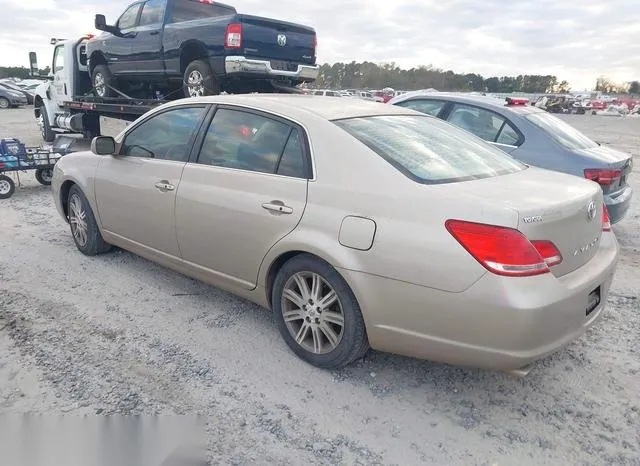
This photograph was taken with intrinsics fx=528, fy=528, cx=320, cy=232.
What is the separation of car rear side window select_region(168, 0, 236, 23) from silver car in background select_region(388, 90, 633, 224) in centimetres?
478

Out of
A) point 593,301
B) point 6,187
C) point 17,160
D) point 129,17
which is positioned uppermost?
point 129,17

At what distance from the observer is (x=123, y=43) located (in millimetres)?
9992

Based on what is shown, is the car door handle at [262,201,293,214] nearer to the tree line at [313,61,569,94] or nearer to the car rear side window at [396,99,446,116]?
the car rear side window at [396,99,446,116]

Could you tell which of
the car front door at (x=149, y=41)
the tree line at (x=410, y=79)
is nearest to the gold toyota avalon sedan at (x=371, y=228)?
the car front door at (x=149, y=41)

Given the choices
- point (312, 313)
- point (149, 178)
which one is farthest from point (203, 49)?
point (312, 313)

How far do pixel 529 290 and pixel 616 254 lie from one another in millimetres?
1150

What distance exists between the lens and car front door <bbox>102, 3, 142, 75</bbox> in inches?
385

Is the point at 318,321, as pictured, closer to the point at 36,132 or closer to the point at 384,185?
the point at 384,185

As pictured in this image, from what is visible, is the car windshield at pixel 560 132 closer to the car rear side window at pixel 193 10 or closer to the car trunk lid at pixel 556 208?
the car trunk lid at pixel 556 208

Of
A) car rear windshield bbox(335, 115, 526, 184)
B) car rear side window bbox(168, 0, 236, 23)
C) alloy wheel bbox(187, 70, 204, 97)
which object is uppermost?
car rear side window bbox(168, 0, 236, 23)

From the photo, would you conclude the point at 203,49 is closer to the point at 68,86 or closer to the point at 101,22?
the point at 101,22

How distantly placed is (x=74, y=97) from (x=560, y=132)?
35.1 feet

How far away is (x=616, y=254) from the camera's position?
10.6 feet

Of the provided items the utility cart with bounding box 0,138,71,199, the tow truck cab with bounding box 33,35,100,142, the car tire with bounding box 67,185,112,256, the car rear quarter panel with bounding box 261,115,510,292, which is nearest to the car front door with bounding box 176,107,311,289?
the car rear quarter panel with bounding box 261,115,510,292
